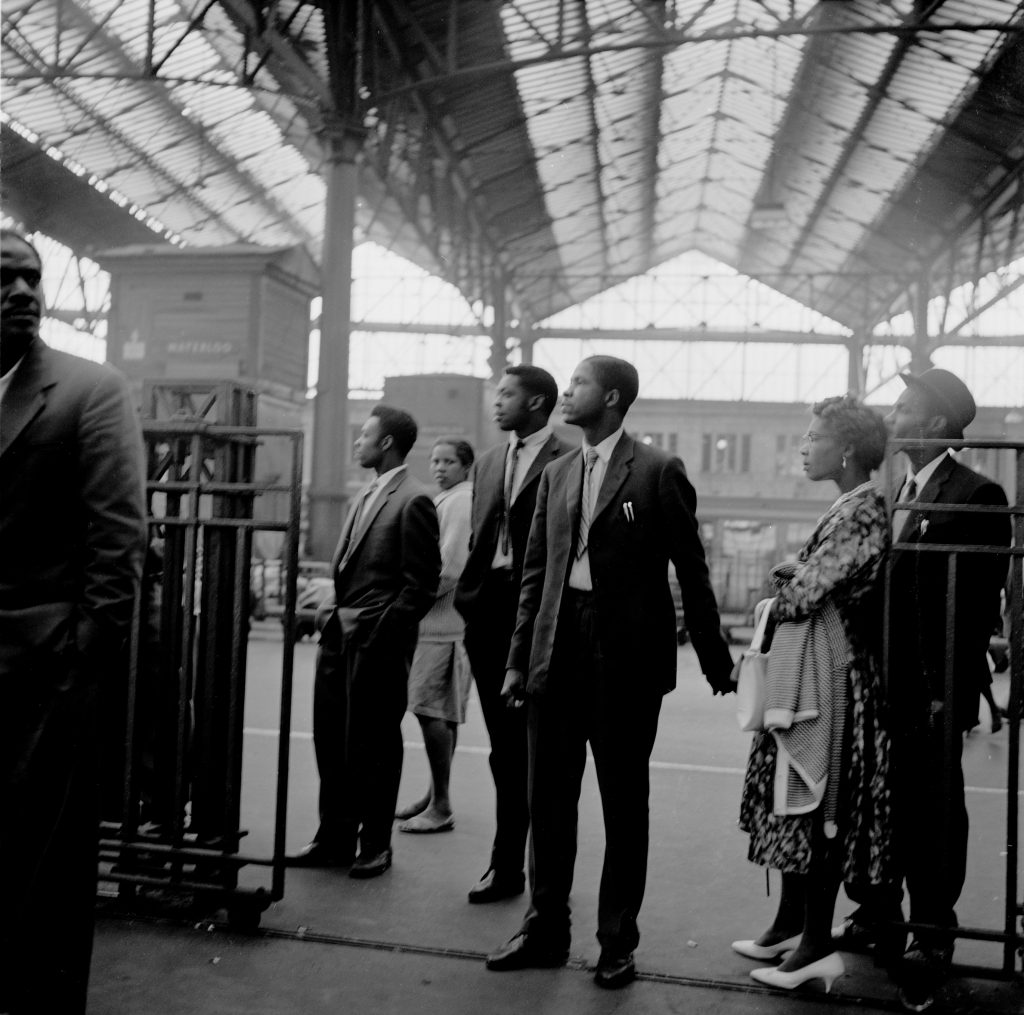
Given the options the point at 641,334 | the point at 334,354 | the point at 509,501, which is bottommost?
the point at 509,501

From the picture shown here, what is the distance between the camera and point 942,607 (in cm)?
373

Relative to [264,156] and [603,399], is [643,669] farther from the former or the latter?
[264,156]

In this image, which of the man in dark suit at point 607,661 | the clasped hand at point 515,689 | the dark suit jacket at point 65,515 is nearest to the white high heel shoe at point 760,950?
the man in dark suit at point 607,661

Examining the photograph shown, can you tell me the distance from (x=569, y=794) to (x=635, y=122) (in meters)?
23.5

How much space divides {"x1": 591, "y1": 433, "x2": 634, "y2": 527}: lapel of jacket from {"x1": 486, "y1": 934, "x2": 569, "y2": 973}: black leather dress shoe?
50.6 inches

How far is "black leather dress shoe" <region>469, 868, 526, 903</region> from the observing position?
14.5ft

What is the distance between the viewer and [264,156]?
23.9 meters

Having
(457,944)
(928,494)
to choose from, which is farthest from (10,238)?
(928,494)

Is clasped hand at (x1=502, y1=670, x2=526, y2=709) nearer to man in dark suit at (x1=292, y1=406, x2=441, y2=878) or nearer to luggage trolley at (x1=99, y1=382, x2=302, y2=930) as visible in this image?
luggage trolley at (x1=99, y1=382, x2=302, y2=930)

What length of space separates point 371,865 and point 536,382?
1.93 meters

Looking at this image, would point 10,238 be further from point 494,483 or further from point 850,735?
point 850,735

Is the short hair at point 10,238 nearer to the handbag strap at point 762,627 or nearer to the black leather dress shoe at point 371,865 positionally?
the handbag strap at point 762,627

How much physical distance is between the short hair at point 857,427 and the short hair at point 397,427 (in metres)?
1.89

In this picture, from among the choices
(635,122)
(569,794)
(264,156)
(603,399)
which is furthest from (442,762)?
(635,122)
